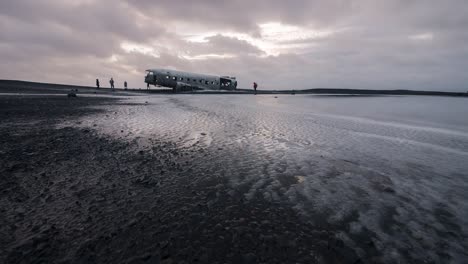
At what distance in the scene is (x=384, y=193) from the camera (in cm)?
582

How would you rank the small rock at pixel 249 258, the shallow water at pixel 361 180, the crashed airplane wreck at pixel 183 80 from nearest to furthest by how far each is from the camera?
the small rock at pixel 249 258 → the shallow water at pixel 361 180 → the crashed airplane wreck at pixel 183 80

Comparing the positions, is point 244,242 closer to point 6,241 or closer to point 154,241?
point 154,241

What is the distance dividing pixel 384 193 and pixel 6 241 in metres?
7.30

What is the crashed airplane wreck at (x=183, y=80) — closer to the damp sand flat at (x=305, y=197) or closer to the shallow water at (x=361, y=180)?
the shallow water at (x=361, y=180)

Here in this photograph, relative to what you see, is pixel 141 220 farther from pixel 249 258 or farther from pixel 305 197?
pixel 305 197

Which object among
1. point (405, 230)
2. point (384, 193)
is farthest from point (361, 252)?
point (384, 193)

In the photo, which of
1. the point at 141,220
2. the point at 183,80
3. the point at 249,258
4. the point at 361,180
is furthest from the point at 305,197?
the point at 183,80

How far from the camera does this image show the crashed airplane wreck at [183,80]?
55156 mm

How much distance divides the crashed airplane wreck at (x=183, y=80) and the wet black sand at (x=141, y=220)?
50.8m

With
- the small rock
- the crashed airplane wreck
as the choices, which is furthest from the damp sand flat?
the crashed airplane wreck

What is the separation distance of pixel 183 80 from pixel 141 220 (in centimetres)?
5773

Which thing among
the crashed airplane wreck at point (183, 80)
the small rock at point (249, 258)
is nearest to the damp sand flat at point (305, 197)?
the small rock at point (249, 258)

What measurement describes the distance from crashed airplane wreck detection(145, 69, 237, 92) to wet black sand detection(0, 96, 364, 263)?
5083 cm

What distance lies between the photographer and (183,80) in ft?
194
